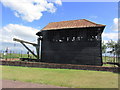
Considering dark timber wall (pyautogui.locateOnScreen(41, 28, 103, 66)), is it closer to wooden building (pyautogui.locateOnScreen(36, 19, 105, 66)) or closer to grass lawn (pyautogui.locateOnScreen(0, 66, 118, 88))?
wooden building (pyautogui.locateOnScreen(36, 19, 105, 66))

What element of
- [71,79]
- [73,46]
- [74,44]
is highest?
[74,44]

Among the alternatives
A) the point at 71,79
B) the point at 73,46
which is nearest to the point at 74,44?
the point at 73,46

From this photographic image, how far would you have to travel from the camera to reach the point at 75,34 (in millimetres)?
18703

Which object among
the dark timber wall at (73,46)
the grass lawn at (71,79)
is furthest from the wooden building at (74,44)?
the grass lawn at (71,79)

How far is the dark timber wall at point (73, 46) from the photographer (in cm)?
1712

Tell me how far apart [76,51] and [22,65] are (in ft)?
29.9

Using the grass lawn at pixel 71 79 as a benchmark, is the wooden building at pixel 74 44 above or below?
above

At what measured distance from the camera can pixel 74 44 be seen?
1822cm

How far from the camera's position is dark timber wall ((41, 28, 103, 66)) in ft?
56.2

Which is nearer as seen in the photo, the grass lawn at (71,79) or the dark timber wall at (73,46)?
the grass lawn at (71,79)

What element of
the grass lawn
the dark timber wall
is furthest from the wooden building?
the grass lawn

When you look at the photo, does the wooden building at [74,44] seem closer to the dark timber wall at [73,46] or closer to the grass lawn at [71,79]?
the dark timber wall at [73,46]

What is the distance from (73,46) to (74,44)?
395mm

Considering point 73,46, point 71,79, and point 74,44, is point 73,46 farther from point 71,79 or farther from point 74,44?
point 71,79
